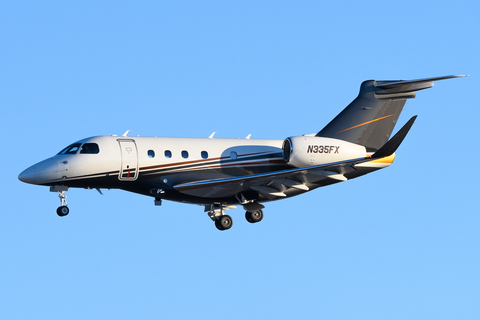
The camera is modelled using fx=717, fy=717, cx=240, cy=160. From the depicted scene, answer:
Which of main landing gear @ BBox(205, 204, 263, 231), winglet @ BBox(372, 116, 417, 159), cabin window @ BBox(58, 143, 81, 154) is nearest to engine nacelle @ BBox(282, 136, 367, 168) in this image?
main landing gear @ BBox(205, 204, 263, 231)

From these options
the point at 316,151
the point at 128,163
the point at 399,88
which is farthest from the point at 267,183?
the point at 399,88

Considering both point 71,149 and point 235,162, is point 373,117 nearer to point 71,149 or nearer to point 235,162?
point 235,162

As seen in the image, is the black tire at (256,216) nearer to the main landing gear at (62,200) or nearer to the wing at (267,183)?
the wing at (267,183)

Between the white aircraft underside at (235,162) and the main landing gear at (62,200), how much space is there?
0.04 meters

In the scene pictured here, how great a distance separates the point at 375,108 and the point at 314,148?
3.69 metres

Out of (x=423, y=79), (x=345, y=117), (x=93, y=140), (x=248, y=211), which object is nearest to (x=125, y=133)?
(x=93, y=140)

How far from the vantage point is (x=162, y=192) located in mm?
29516

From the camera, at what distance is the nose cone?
27828mm

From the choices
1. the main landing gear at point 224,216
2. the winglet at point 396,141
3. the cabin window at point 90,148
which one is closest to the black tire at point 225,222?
the main landing gear at point 224,216

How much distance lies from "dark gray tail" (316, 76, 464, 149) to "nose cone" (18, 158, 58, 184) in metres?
12.1

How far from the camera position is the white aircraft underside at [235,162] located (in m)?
28.3

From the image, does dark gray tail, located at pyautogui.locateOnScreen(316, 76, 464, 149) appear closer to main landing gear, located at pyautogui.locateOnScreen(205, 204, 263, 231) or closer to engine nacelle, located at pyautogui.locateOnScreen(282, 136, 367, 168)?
engine nacelle, located at pyautogui.locateOnScreen(282, 136, 367, 168)

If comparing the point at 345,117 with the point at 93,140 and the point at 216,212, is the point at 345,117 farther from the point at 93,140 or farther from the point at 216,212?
the point at 93,140

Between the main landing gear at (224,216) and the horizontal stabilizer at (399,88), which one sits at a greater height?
the horizontal stabilizer at (399,88)
